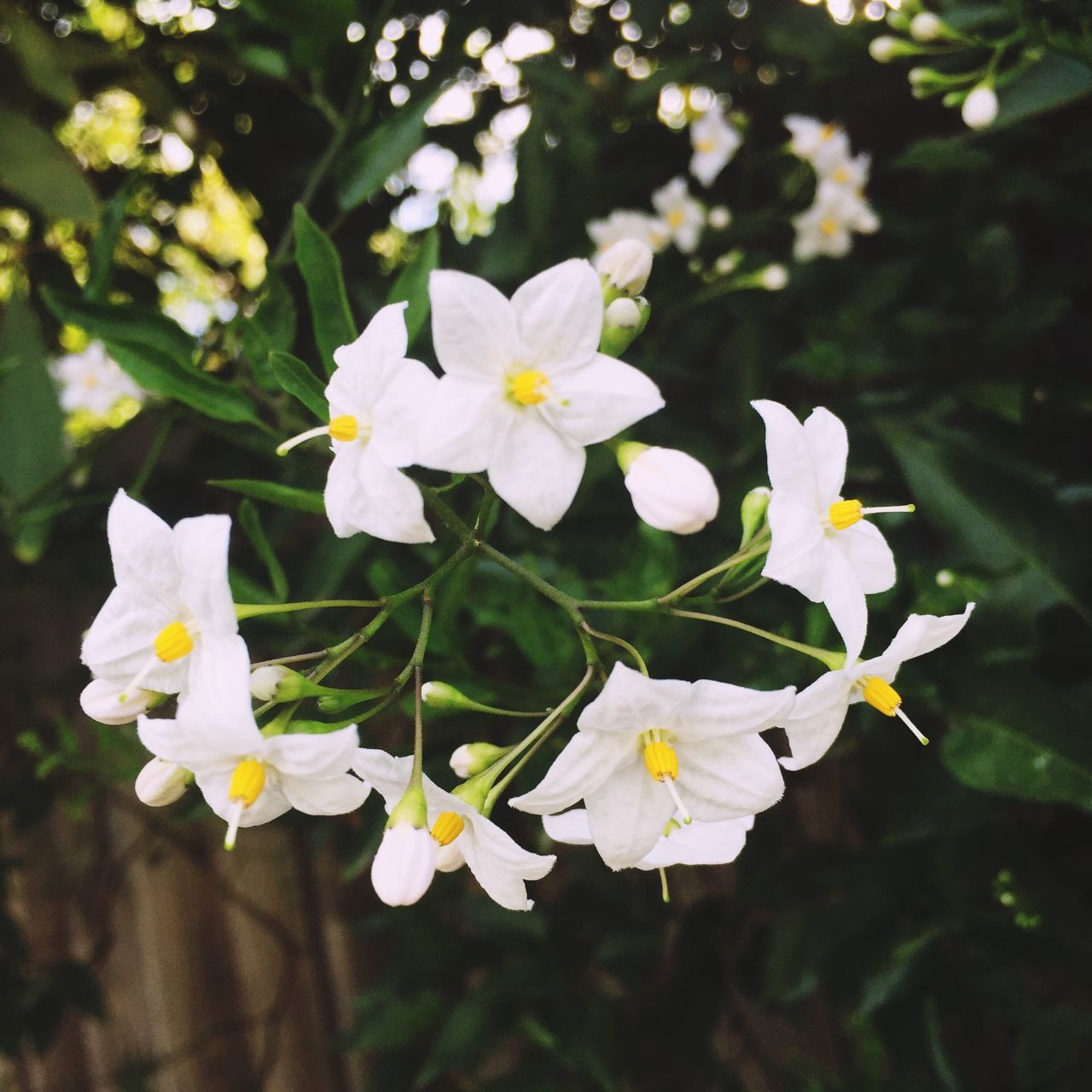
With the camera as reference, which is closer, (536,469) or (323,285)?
(536,469)

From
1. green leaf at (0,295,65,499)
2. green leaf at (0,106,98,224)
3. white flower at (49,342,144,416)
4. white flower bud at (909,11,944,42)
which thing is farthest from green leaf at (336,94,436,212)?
white flower at (49,342,144,416)

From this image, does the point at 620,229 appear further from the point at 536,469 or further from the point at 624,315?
the point at 536,469

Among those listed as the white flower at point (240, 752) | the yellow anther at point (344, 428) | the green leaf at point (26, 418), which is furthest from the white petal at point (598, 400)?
the green leaf at point (26, 418)

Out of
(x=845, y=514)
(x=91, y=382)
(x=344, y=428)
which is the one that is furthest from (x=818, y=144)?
(x=91, y=382)

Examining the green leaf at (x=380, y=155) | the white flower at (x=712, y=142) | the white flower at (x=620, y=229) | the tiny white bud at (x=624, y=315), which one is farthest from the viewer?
the white flower at (x=712, y=142)

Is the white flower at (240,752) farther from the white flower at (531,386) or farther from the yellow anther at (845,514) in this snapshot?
the yellow anther at (845,514)
